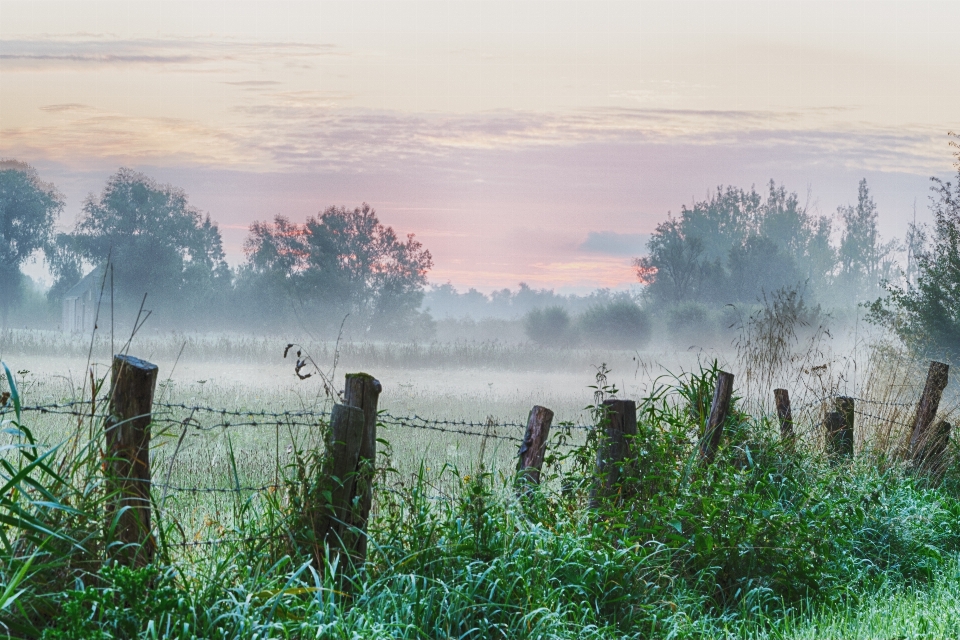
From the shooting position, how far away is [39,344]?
30.0 meters

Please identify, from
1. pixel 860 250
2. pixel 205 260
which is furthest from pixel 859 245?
pixel 205 260

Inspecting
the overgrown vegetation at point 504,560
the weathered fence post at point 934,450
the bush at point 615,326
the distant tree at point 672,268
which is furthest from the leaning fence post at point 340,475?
the distant tree at point 672,268

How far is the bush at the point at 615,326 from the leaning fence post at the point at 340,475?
3607 centimetres

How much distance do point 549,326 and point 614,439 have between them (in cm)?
3588

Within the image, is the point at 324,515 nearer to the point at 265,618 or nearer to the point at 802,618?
the point at 265,618

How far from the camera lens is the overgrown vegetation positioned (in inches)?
136

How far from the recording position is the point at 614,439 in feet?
18.3

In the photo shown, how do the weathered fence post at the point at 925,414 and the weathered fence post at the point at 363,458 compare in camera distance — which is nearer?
the weathered fence post at the point at 363,458

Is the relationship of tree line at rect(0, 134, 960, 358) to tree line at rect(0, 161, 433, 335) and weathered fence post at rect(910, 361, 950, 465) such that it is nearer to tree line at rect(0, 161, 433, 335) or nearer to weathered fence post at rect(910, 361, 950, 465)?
tree line at rect(0, 161, 433, 335)

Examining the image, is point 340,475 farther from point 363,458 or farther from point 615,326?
point 615,326

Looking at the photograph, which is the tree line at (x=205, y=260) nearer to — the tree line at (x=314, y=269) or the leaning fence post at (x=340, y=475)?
the tree line at (x=314, y=269)

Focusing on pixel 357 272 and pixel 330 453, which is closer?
pixel 330 453

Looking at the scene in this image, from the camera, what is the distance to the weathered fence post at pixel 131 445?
151 inches

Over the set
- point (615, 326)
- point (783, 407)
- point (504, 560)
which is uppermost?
point (615, 326)
